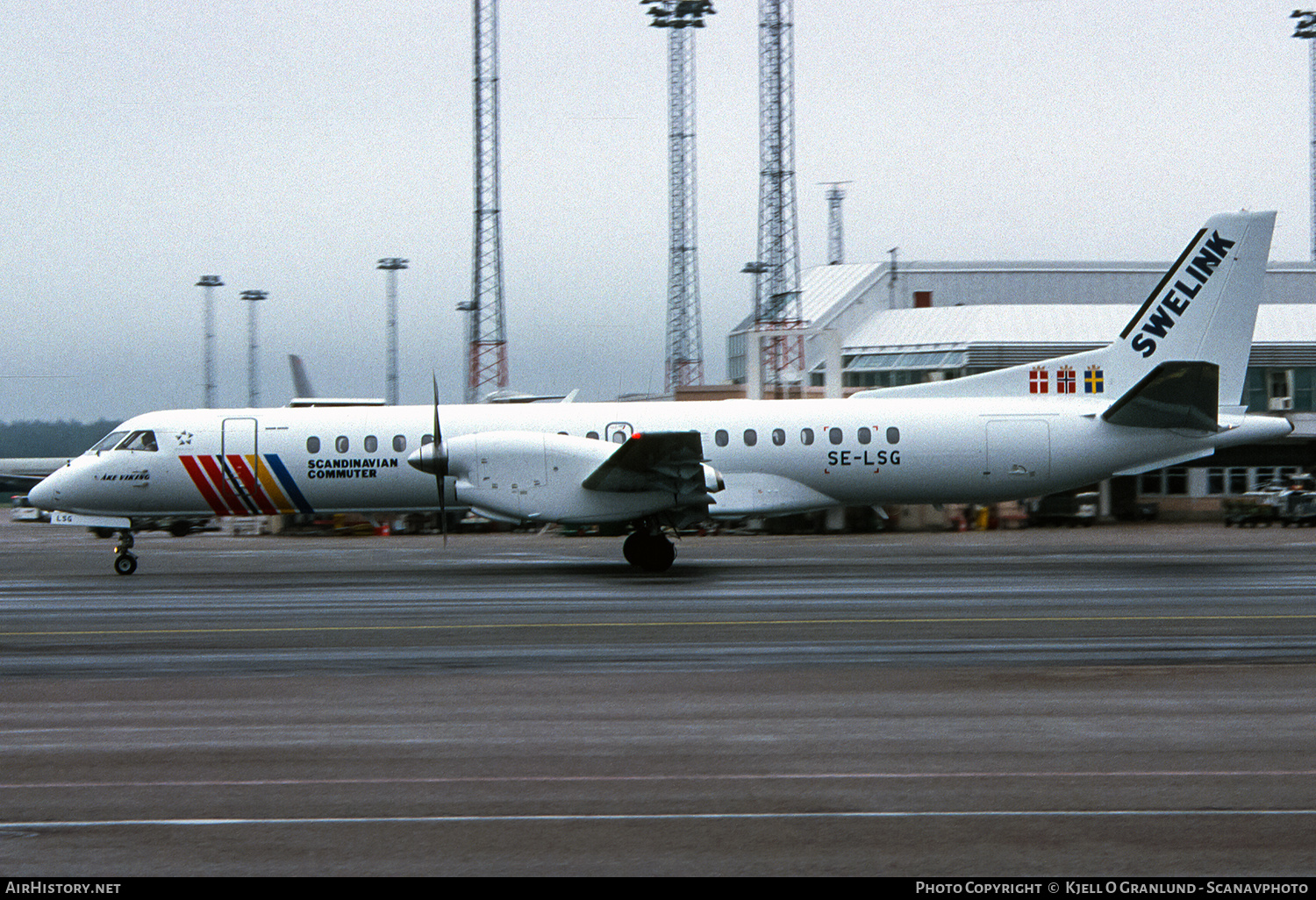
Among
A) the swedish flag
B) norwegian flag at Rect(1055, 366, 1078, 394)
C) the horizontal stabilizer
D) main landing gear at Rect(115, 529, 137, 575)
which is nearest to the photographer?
the horizontal stabilizer

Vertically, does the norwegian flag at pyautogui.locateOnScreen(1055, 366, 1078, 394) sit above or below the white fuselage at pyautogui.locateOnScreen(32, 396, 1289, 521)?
above

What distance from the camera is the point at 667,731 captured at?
8.20 m

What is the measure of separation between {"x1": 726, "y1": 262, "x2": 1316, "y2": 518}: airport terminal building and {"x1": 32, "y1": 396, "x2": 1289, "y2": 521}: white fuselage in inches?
517

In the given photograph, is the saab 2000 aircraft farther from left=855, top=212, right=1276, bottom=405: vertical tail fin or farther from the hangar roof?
the hangar roof

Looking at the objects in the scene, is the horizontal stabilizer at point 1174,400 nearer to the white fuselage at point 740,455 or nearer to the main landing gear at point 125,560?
the white fuselage at point 740,455

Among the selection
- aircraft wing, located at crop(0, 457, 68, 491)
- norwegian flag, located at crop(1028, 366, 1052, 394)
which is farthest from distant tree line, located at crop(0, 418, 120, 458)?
norwegian flag, located at crop(1028, 366, 1052, 394)

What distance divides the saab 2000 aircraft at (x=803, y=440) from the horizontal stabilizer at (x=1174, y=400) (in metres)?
0.04

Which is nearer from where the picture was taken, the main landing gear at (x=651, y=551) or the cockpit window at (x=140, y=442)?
the main landing gear at (x=651, y=551)

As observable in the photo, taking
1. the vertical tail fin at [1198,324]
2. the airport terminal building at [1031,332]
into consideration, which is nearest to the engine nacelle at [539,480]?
the vertical tail fin at [1198,324]

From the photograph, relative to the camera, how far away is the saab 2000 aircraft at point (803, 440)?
70.2ft

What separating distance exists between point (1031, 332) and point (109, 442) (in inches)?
1498

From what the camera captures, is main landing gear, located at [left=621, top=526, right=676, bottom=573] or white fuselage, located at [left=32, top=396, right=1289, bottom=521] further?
white fuselage, located at [left=32, top=396, right=1289, bottom=521]

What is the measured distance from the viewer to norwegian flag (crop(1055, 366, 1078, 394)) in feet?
73.3

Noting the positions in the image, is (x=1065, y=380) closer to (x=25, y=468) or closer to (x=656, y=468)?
(x=656, y=468)
